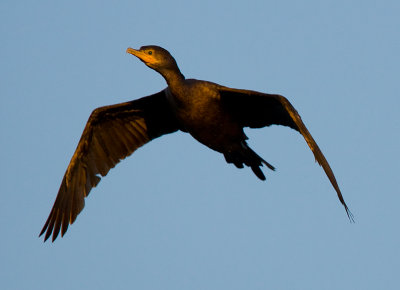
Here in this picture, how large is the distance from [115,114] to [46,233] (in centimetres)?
192

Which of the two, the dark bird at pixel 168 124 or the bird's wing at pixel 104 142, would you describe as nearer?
the dark bird at pixel 168 124

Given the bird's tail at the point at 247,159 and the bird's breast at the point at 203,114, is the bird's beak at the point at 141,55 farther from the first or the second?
the bird's tail at the point at 247,159

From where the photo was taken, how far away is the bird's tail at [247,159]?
10219mm

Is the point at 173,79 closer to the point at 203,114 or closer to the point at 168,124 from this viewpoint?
the point at 203,114

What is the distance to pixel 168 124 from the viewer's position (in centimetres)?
1095

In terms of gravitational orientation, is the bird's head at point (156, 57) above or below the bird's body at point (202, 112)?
above

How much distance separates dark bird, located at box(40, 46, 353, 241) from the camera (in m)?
9.52

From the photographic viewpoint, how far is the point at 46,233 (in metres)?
10.3

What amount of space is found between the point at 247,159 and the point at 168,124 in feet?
4.39

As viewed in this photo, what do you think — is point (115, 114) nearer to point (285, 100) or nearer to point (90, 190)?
point (90, 190)

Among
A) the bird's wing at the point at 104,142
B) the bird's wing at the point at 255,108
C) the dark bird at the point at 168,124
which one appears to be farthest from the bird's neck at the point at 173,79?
the bird's wing at the point at 104,142

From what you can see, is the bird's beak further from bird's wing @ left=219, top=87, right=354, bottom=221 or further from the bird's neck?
bird's wing @ left=219, top=87, right=354, bottom=221

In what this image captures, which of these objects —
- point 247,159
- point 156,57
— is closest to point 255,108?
point 247,159

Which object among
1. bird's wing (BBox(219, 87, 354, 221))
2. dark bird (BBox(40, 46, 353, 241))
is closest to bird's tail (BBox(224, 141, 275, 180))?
dark bird (BBox(40, 46, 353, 241))
